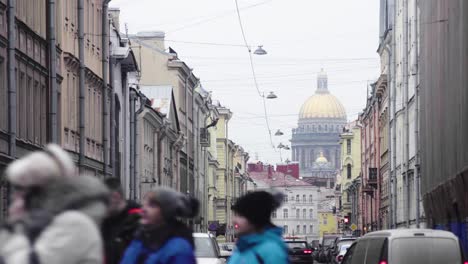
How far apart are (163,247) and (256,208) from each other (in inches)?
27.4

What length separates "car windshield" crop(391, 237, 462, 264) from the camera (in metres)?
18.8

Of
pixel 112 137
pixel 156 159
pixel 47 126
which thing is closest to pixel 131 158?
pixel 112 137

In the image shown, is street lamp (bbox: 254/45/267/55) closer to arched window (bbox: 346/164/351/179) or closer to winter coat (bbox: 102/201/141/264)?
winter coat (bbox: 102/201/141/264)

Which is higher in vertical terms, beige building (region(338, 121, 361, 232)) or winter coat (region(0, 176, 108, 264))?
beige building (region(338, 121, 361, 232))

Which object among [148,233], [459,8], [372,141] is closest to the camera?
[148,233]

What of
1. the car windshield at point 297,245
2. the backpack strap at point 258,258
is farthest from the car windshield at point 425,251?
the car windshield at point 297,245

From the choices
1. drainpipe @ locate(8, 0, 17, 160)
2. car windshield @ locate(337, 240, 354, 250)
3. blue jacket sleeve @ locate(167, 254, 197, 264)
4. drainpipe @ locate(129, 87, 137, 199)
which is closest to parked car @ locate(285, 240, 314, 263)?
drainpipe @ locate(129, 87, 137, 199)

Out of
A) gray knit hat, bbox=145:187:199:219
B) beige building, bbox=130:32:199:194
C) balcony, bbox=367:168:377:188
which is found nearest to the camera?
gray knit hat, bbox=145:187:199:219

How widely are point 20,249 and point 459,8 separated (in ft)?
95.7

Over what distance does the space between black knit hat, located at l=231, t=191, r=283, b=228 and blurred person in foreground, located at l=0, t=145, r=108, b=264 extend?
8.87 feet

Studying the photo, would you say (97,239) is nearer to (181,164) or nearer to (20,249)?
(20,249)

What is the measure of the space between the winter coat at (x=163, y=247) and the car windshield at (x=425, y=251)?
10.6 meters

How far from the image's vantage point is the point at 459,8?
3397 centimetres

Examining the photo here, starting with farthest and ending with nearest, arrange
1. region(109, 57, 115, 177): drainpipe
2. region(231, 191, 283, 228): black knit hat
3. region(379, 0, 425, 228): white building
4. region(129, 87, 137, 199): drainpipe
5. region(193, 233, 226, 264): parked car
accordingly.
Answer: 1. region(379, 0, 425, 228): white building
2. region(129, 87, 137, 199): drainpipe
3. region(109, 57, 115, 177): drainpipe
4. region(193, 233, 226, 264): parked car
5. region(231, 191, 283, 228): black knit hat
